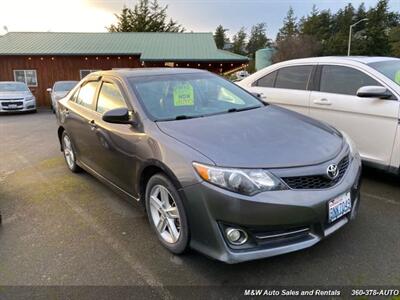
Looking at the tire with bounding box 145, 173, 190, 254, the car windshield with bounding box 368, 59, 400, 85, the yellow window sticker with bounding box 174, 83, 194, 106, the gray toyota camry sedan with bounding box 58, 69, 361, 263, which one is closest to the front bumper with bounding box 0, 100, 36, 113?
the gray toyota camry sedan with bounding box 58, 69, 361, 263

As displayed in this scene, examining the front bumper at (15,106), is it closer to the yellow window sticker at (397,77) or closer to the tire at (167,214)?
the tire at (167,214)

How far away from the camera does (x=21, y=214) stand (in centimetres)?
398

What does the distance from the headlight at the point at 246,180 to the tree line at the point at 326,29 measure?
42.0m

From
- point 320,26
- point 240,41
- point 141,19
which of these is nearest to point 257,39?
point 240,41

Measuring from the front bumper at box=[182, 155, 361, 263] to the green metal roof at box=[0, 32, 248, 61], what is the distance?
18.0m

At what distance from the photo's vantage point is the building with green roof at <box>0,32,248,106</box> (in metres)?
20.3

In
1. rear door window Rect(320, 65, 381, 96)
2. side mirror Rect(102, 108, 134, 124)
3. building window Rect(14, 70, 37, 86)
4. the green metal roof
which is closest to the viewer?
side mirror Rect(102, 108, 134, 124)

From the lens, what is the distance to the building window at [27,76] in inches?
842

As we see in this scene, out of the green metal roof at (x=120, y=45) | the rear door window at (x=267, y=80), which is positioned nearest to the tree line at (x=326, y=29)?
the green metal roof at (x=120, y=45)

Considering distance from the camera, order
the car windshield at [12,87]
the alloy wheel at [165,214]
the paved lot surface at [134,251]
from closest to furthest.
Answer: the paved lot surface at [134,251]
the alloy wheel at [165,214]
the car windshield at [12,87]

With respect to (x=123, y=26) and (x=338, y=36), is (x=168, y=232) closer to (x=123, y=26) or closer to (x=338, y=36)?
(x=123, y=26)

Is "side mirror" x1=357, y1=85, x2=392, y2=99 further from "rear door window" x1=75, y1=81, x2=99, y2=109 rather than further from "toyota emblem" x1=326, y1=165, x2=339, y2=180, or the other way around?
"rear door window" x1=75, y1=81, x2=99, y2=109

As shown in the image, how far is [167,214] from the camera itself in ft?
9.78

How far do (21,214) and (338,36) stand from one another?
6941cm
